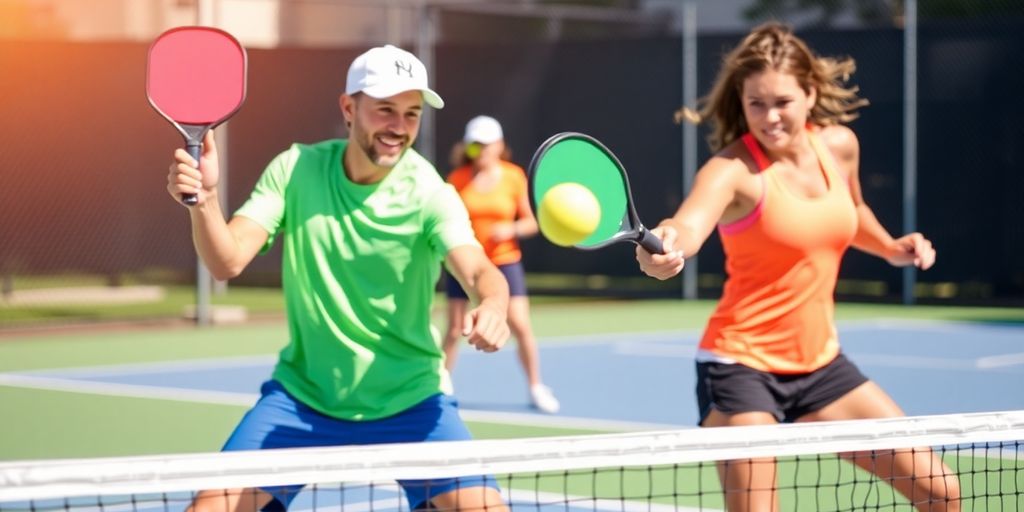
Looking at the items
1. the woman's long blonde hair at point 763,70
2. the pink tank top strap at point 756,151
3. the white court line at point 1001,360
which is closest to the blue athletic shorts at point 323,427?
the pink tank top strap at point 756,151

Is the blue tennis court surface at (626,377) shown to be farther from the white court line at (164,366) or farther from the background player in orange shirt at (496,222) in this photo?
the background player in orange shirt at (496,222)

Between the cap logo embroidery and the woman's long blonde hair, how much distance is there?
94cm

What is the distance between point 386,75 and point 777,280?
1206 mm

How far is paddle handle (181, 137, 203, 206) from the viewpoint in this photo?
11.3ft

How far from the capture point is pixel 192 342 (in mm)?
12664

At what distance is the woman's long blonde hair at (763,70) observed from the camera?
4.18 metres

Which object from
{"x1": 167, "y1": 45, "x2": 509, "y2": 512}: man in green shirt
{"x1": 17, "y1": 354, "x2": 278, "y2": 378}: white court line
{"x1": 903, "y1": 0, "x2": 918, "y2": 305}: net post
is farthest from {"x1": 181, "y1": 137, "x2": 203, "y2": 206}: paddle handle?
{"x1": 903, "y1": 0, "x2": 918, "y2": 305}: net post

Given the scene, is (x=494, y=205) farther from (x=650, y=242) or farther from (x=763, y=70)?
(x=650, y=242)

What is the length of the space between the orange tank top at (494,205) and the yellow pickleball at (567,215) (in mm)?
5590

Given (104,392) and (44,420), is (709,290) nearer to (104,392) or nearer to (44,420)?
(104,392)

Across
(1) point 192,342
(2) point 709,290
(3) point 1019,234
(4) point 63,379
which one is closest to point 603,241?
(4) point 63,379

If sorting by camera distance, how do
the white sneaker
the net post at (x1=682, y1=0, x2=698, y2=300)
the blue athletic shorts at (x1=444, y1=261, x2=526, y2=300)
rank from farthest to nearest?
the net post at (x1=682, y1=0, x2=698, y2=300) < the blue athletic shorts at (x1=444, y1=261, x2=526, y2=300) < the white sneaker

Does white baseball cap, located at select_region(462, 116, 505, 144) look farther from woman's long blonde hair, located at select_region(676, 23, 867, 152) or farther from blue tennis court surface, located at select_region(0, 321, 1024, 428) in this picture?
woman's long blonde hair, located at select_region(676, 23, 867, 152)

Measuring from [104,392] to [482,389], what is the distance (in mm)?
2298
